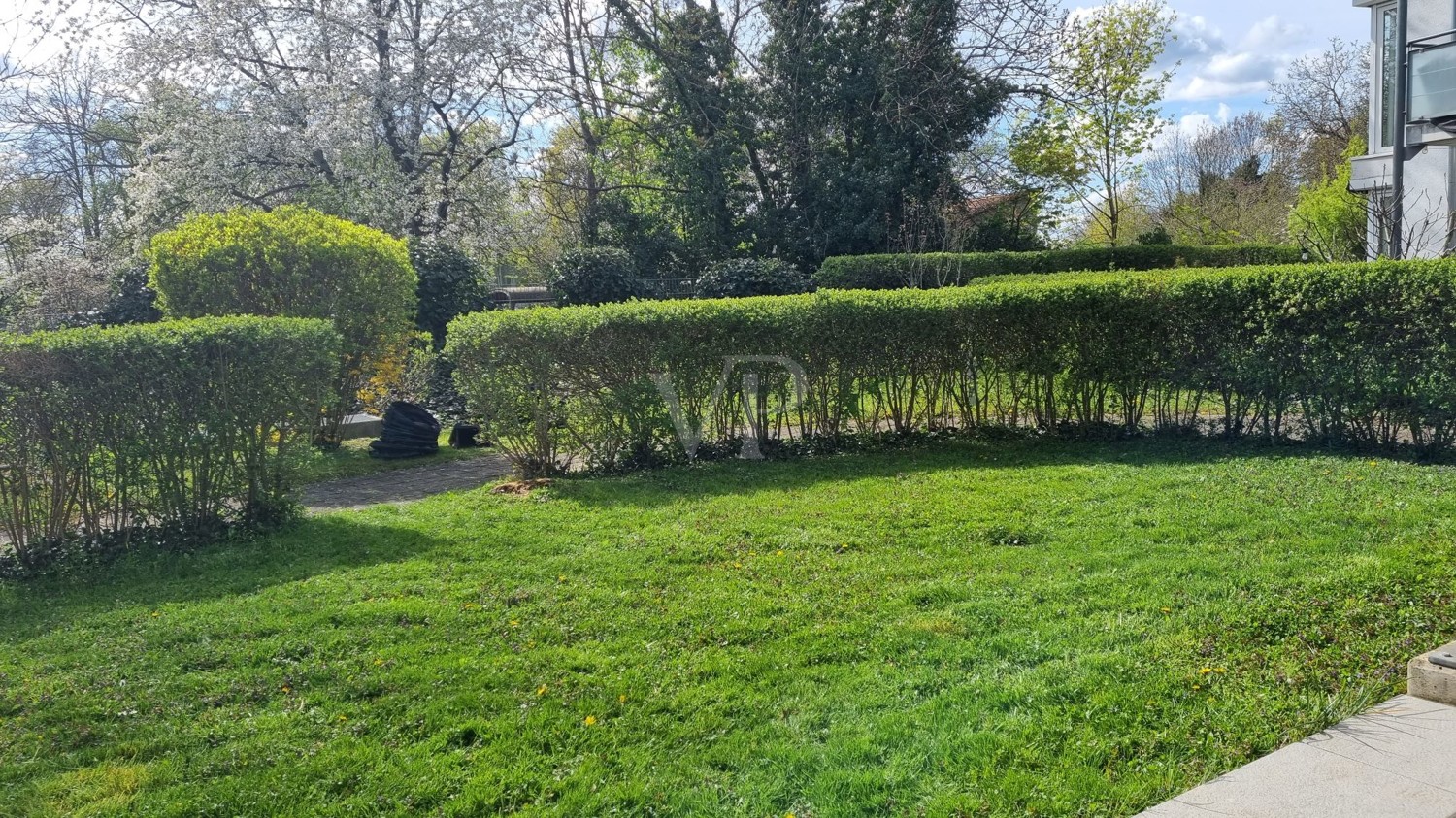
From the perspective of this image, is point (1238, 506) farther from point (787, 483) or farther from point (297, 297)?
point (297, 297)

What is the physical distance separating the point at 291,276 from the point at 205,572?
5495 millimetres

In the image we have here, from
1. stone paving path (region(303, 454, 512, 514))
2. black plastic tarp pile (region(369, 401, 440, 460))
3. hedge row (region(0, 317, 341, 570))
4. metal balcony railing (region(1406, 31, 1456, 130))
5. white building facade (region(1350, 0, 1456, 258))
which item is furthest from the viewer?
white building facade (region(1350, 0, 1456, 258))

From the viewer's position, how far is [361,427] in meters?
11.1

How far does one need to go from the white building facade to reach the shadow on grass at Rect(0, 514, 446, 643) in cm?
1158

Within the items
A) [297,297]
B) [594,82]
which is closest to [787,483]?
[297,297]

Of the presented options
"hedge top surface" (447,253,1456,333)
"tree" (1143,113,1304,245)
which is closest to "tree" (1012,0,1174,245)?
"tree" (1143,113,1304,245)

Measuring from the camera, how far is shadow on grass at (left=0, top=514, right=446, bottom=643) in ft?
16.5

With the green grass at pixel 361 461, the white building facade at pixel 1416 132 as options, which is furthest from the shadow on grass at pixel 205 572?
the white building facade at pixel 1416 132

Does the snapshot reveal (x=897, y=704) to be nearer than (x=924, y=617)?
Yes

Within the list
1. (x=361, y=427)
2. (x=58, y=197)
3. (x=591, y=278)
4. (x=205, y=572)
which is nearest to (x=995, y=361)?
(x=205, y=572)

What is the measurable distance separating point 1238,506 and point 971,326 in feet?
10.8

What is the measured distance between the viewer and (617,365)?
8.05 metres

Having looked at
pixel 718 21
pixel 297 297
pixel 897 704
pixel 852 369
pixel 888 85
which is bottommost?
pixel 897 704

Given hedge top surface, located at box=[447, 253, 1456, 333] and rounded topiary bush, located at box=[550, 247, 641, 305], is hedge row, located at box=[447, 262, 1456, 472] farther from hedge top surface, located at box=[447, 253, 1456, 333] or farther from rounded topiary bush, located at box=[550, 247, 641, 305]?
rounded topiary bush, located at box=[550, 247, 641, 305]
